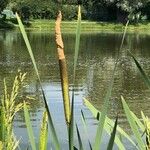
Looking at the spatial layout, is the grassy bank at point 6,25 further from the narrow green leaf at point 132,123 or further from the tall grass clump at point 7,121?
the tall grass clump at point 7,121

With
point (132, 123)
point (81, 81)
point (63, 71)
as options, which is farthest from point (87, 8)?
point (63, 71)

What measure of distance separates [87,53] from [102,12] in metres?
28.6

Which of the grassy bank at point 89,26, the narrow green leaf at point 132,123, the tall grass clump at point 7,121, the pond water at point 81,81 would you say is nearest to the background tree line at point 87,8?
the grassy bank at point 89,26

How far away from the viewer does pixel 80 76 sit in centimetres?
2003

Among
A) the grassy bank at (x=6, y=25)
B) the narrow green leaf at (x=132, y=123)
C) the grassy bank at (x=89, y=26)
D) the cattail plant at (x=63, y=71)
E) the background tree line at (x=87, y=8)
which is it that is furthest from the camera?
the background tree line at (x=87, y=8)

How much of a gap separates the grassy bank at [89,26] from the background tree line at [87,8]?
4.28 feet

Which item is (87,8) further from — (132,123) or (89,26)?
(132,123)

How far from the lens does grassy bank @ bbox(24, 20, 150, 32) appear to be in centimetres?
5212

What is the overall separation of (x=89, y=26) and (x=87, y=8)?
419 centimetres

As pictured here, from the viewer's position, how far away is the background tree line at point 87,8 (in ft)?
176

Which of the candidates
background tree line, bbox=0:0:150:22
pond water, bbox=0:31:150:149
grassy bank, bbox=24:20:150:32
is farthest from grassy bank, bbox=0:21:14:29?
pond water, bbox=0:31:150:149

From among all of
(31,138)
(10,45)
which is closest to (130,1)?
(10,45)

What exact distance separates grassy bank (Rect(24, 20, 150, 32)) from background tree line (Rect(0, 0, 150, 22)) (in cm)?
130

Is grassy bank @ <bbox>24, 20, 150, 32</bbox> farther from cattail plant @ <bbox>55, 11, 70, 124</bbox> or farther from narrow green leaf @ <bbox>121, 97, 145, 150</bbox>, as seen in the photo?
cattail plant @ <bbox>55, 11, 70, 124</bbox>
